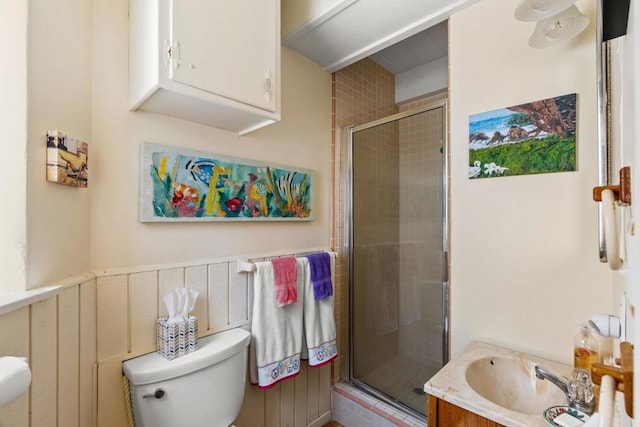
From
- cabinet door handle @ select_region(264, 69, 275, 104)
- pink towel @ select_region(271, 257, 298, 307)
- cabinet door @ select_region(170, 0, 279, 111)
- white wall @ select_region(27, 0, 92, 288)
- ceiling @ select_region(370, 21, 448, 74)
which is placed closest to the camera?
white wall @ select_region(27, 0, 92, 288)

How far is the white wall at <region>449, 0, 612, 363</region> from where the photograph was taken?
1.14m

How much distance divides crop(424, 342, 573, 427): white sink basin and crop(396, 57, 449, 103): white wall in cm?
190

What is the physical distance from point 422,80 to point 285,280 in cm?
193

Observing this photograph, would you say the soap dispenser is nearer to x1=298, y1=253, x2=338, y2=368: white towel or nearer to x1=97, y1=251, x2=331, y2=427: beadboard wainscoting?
x1=298, y1=253, x2=338, y2=368: white towel

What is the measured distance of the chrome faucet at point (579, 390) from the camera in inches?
35.6

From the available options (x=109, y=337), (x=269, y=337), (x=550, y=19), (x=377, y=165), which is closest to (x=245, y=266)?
(x=269, y=337)

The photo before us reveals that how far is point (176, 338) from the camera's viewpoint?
1180 mm

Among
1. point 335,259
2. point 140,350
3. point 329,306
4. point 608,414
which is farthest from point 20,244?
point 335,259

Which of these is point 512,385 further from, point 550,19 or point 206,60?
point 206,60

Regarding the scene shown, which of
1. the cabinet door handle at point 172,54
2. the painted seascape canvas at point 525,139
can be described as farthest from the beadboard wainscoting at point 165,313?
the painted seascape canvas at point 525,139

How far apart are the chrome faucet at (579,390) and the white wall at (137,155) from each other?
127 centimetres

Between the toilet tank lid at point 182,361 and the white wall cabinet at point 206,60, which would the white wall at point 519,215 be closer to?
the white wall cabinet at point 206,60

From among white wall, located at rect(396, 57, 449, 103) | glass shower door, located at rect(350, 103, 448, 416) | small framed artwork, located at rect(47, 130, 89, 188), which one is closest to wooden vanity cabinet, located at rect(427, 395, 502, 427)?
glass shower door, located at rect(350, 103, 448, 416)

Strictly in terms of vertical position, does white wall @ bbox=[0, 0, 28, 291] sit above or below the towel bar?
above
